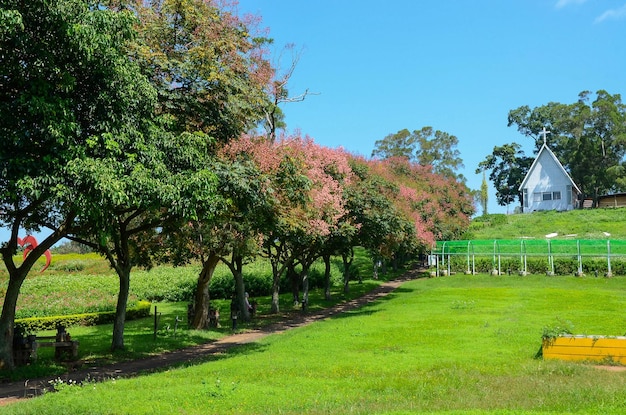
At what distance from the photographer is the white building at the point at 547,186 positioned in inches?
2729

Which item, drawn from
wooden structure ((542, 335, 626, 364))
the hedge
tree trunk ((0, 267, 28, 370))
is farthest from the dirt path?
wooden structure ((542, 335, 626, 364))

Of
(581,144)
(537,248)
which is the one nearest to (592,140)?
(581,144)

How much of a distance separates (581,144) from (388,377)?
7377cm

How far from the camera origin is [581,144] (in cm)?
7481

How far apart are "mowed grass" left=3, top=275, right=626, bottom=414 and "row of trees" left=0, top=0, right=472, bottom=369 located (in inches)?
152

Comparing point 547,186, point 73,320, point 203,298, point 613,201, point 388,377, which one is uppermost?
point 547,186

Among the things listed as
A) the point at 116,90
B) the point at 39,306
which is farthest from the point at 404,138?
the point at 116,90

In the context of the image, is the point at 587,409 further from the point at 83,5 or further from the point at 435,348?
the point at 83,5

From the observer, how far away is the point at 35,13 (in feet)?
36.7

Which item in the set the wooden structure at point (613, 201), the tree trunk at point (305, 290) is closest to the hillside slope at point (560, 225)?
the wooden structure at point (613, 201)

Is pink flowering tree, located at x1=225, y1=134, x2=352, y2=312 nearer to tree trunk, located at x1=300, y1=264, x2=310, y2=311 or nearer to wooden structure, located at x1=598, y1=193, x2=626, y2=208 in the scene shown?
tree trunk, located at x1=300, y1=264, x2=310, y2=311

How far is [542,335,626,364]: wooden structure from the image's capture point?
12.9 metres

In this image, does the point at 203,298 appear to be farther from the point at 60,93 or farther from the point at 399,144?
the point at 399,144

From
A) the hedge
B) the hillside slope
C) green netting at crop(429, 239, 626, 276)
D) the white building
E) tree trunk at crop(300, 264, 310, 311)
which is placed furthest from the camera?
the white building
